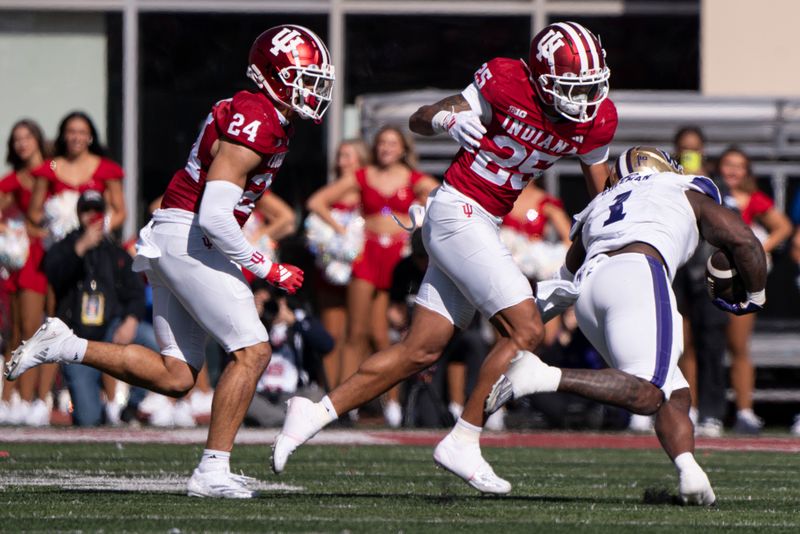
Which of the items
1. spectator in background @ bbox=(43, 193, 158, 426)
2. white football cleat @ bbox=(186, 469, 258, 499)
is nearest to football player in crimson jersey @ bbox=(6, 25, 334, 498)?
white football cleat @ bbox=(186, 469, 258, 499)

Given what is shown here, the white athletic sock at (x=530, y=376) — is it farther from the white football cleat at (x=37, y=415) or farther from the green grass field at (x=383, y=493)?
the white football cleat at (x=37, y=415)

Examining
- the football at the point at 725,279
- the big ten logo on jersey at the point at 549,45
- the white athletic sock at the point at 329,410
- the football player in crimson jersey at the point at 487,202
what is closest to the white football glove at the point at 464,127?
the football player in crimson jersey at the point at 487,202

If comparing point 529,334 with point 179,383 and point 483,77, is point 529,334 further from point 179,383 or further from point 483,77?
point 179,383

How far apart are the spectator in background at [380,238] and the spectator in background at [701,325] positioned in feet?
6.14

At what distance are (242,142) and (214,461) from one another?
4.12 feet

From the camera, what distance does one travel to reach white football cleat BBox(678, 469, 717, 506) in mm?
6148

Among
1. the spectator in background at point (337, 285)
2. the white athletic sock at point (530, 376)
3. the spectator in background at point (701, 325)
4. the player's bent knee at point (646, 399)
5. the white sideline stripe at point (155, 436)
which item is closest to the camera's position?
the white athletic sock at point (530, 376)

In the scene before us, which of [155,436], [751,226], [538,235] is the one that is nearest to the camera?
[155,436]

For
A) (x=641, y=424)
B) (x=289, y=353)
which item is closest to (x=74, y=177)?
(x=289, y=353)

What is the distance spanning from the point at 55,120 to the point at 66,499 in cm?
1018

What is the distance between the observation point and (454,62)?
1593 centimetres

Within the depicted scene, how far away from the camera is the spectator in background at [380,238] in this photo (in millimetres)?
12047

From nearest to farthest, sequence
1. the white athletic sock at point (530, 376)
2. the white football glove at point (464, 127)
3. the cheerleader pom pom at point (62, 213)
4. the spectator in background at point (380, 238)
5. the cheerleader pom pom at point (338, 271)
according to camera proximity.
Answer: the white athletic sock at point (530, 376) < the white football glove at point (464, 127) < the cheerleader pom pom at point (62, 213) < the spectator in background at point (380, 238) < the cheerleader pom pom at point (338, 271)

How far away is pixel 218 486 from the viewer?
646 centimetres
